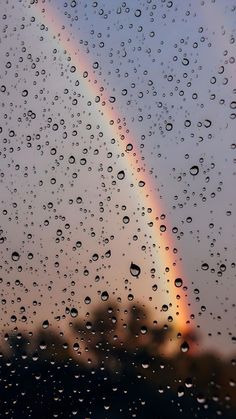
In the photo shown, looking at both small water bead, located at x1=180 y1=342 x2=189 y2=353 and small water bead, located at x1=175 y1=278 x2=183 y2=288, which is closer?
small water bead, located at x1=180 y1=342 x2=189 y2=353

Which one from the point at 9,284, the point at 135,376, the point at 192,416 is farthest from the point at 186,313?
the point at 9,284

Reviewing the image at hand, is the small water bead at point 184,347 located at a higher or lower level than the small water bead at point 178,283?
lower

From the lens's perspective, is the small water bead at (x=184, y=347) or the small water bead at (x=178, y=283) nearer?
the small water bead at (x=184, y=347)

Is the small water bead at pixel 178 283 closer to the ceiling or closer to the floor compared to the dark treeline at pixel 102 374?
closer to the ceiling

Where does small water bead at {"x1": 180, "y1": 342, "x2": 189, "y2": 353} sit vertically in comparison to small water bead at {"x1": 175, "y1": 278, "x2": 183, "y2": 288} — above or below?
below

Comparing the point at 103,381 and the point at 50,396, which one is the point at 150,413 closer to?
the point at 103,381

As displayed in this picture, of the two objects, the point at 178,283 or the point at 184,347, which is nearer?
the point at 184,347

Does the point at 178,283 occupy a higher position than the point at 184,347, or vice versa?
the point at 178,283

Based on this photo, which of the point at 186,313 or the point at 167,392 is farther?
the point at 186,313
